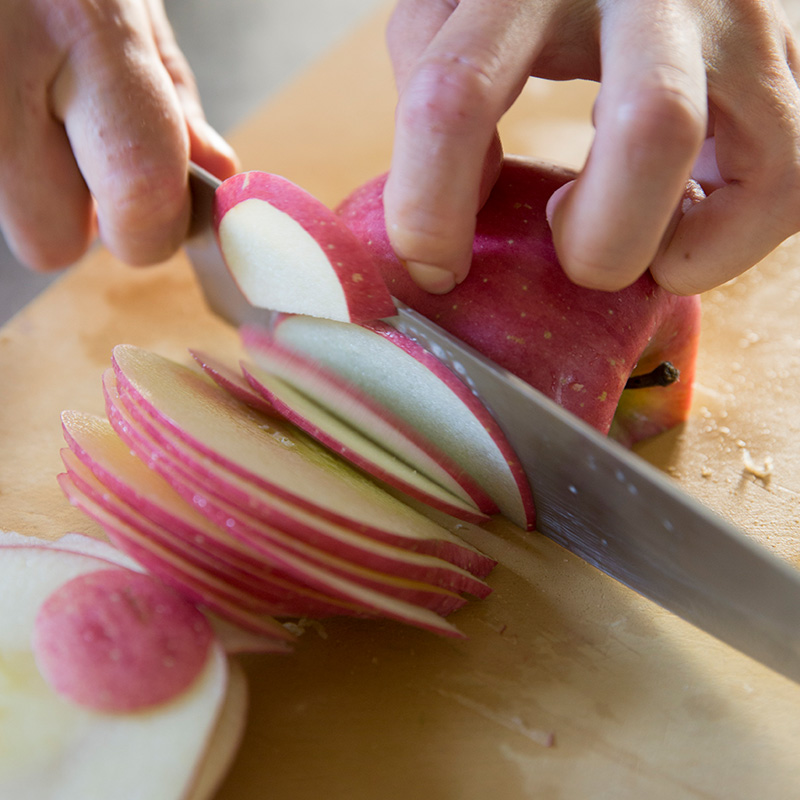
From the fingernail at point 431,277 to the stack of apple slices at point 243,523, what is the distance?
0.89ft

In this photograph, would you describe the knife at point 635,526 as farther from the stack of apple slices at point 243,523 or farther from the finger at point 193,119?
the finger at point 193,119

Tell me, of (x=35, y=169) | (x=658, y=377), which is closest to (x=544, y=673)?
(x=658, y=377)

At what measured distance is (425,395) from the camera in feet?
3.40

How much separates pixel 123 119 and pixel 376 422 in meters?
0.54

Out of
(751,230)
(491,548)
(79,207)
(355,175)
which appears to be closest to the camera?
(751,230)

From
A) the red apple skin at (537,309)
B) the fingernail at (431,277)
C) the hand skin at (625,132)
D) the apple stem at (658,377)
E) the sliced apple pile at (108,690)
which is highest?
the hand skin at (625,132)

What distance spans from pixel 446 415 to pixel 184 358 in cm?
58

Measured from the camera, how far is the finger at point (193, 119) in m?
1.32

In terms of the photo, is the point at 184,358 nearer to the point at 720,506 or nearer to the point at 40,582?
the point at 40,582

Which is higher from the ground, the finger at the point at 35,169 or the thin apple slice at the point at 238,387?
the finger at the point at 35,169

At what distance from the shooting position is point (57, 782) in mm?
746

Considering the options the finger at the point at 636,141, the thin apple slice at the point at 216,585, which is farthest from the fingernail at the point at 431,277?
the thin apple slice at the point at 216,585

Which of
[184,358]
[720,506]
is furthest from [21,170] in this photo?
[720,506]

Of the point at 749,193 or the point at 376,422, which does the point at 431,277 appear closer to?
the point at 376,422
